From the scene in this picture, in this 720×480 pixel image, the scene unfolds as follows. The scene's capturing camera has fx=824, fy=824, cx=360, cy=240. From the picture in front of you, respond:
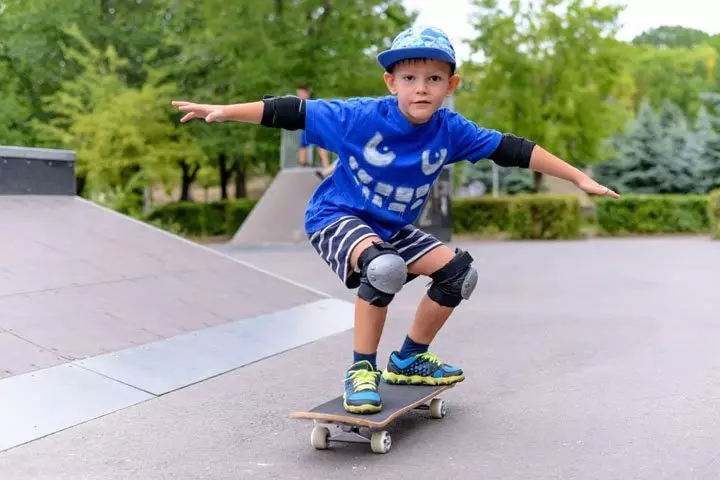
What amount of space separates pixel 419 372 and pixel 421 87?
136 centimetres

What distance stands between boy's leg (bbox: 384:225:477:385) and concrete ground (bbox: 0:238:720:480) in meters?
0.22

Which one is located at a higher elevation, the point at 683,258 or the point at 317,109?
the point at 317,109

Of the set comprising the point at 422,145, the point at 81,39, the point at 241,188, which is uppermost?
the point at 81,39

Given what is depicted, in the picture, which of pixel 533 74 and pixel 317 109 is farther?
pixel 533 74

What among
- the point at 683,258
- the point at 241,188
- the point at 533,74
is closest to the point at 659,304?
the point at 683,258

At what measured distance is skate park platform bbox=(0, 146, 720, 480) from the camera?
3.17 metres

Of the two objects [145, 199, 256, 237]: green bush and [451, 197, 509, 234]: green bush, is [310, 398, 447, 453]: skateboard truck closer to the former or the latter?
[451, 197, 509, 234]: green bush

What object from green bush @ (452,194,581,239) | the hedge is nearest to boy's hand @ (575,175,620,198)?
green bush @ (452,194,581,239)

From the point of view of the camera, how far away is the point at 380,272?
3.40m

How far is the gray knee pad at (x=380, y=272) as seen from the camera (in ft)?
11.2

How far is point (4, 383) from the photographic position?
3.90m

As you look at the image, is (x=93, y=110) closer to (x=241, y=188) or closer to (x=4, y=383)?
(x=241, y=188)

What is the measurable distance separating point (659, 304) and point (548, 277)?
297cm

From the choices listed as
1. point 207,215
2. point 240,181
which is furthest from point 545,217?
point 240,181
